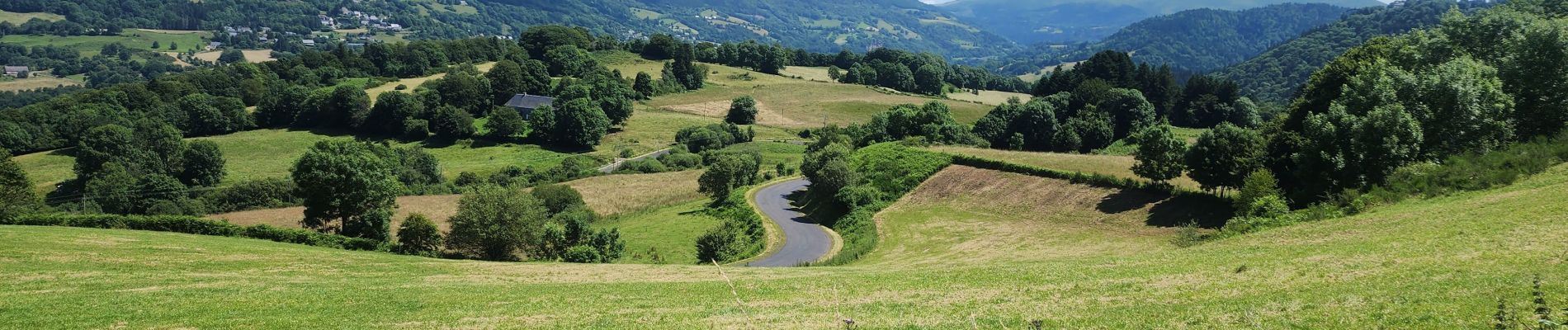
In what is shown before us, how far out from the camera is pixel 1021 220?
171 ft

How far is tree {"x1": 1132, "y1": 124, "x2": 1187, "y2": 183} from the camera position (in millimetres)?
49781

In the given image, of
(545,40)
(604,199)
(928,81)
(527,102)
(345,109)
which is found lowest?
(604,199)

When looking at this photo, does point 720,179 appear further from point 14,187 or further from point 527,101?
point 527,101

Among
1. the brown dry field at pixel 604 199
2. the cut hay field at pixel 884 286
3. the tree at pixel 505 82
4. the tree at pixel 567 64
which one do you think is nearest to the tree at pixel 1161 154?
the cut hay field at pixel 884 286

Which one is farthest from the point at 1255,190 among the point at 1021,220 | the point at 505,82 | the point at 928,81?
the point at 928,81

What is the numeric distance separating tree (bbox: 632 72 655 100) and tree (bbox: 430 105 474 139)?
37596mm

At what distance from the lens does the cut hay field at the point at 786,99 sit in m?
137

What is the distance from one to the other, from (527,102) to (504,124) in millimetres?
17970

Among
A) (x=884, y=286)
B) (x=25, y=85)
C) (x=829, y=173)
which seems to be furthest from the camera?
(x=25, y=85)

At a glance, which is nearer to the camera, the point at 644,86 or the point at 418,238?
the point at 418,238

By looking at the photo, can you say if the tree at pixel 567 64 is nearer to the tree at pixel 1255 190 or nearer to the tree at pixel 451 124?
the tree at pixel 451 124

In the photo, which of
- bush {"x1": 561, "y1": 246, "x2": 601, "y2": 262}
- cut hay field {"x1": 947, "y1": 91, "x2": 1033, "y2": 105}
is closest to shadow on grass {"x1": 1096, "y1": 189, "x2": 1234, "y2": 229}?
bush {"x1": 561, "y1": 246, "x2": 601, "y2": 262}

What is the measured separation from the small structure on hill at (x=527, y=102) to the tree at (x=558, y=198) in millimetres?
55817

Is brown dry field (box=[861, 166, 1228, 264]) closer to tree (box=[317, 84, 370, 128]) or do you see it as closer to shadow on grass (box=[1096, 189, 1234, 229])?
shadow on grass (box=[1096, 189, 1234, 229])
